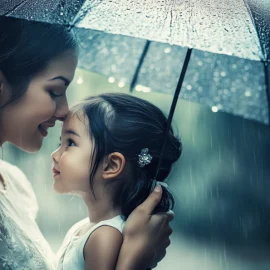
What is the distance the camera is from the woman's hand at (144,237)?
1.58 meters

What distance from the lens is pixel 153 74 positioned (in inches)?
87.4

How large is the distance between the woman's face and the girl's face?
0.07 meters

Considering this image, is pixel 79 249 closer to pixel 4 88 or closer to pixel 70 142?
pixel 70 142

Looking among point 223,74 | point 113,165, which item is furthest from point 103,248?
point 223,74

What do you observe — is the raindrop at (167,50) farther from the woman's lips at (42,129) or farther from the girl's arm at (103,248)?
the girl's arm at (103,248)

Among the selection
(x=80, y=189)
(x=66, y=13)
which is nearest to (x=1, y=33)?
(x=66, y=13)

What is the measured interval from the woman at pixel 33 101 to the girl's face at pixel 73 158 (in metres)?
0.07

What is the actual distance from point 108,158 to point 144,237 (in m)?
0.28

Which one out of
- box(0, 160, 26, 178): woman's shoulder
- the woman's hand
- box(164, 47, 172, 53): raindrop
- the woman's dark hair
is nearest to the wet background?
box(164, 47, 172, 53): raindrop

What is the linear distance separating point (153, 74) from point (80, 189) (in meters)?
0.67

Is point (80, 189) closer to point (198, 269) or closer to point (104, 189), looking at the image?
point (104, 189)

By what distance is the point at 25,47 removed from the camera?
1.77m

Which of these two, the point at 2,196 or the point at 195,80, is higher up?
the point at 195,80

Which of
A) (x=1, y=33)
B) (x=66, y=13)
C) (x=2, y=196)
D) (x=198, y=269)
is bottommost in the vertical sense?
(x=198, y=269)
